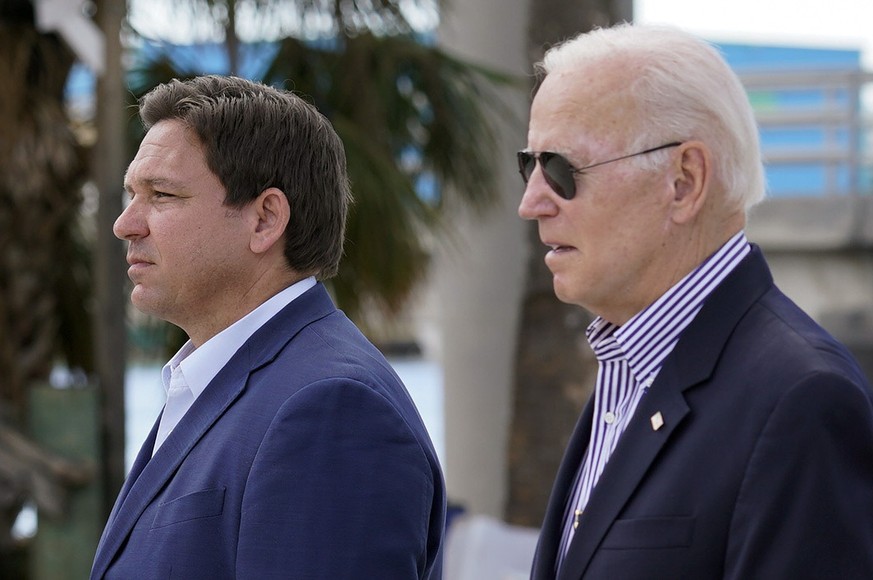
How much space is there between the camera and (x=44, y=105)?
5.10 m

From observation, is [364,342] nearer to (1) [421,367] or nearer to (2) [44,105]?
(2) [44,105]

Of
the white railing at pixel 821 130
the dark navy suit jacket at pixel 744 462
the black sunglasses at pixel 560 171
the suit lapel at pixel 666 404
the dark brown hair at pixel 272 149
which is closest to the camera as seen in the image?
the dark navy suit jacket at pixel 744 462

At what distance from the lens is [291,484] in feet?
5.16

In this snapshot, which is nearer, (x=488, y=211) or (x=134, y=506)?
(x=134, y=506)

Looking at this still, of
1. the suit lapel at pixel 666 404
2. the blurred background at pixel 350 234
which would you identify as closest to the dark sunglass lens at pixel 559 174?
the suit lapel at pixel 666 404

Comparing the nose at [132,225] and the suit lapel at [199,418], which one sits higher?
the nose at [132,225]

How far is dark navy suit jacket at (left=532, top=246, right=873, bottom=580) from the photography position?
4.45ft

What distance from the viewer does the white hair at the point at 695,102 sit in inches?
63.7

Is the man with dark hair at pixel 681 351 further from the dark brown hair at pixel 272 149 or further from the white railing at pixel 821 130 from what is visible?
the white railing at pixel 821 130

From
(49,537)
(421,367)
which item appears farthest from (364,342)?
(421,367)

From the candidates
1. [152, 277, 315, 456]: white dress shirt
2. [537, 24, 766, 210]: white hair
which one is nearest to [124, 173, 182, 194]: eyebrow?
[152, 277, 315, 456]: white dress shirt

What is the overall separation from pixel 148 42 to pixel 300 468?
375 cm

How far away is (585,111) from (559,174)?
0.09 m

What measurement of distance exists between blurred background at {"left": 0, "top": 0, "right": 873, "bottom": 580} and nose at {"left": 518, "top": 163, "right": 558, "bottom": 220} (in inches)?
112
